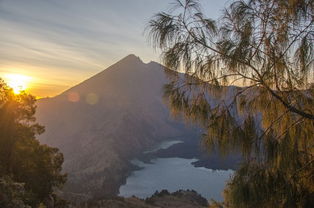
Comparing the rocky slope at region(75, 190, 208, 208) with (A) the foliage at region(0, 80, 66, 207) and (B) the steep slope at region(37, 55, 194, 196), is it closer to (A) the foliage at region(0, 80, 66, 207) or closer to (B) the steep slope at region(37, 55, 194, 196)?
(A) the foliage at region(0, 80, 66, 207)

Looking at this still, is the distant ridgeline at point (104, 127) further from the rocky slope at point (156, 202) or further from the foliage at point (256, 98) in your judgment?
the foliage at point (256, 98)

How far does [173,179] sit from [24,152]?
73049 mm

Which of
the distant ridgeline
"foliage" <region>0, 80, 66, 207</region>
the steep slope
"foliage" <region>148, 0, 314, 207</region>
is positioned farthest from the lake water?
"foliage" <region>148, 0, 314, 207</region>

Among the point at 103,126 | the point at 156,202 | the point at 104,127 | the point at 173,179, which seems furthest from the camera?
the point at 103,126

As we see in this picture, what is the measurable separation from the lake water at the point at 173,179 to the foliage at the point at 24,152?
50303 mm

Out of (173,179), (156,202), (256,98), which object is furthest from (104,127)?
(256,98)

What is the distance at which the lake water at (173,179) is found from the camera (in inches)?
2886

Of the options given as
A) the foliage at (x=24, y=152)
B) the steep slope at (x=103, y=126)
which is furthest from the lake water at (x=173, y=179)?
the foliage at (x=24, y=152)

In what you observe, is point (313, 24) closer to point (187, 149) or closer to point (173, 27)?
point (173, 27)

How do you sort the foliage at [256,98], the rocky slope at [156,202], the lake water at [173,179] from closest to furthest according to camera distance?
the foliage at [256,98] < the rocky slope at [156,202] < the lake water at [173,179]

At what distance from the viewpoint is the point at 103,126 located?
5433 inches

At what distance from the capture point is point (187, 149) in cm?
13762

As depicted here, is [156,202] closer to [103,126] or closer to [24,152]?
[24,152]

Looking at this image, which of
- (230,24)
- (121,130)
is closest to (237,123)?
(230,24)
